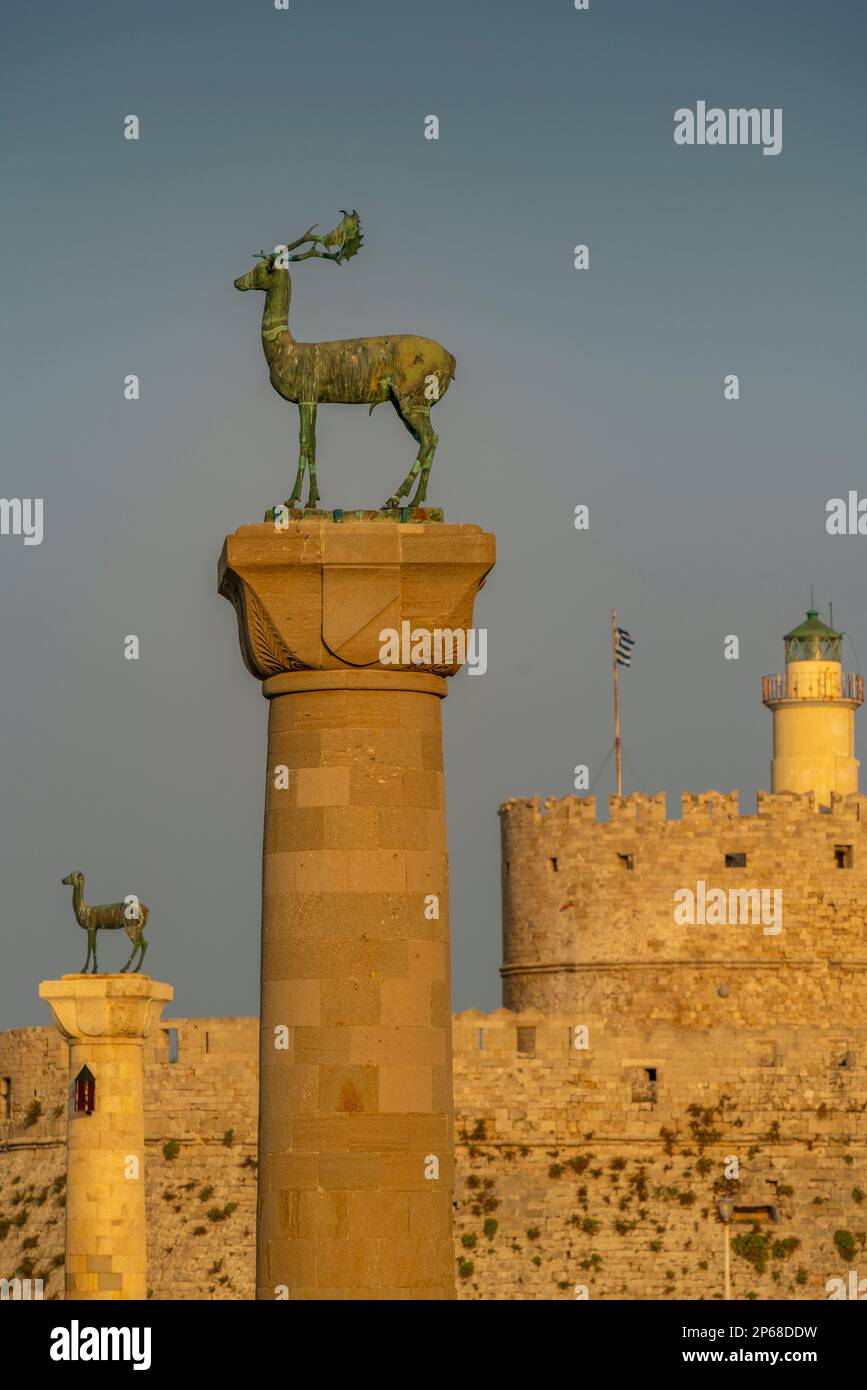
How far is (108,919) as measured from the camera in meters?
36.2

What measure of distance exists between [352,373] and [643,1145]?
34765mm

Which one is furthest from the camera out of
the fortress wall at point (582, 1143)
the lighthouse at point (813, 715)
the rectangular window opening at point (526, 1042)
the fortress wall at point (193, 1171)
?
the lighthouse at point (813, 715)

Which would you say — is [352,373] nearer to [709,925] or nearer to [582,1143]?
[582,1143]

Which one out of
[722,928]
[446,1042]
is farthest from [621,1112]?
[446,1042]

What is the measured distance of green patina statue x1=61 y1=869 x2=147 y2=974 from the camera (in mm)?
34500

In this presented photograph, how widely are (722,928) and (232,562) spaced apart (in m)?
40.2

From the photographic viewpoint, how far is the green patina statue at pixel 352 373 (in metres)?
18.9

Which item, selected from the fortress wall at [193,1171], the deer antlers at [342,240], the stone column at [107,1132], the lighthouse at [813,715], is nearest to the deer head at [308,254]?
the deer antlers at [342,240]

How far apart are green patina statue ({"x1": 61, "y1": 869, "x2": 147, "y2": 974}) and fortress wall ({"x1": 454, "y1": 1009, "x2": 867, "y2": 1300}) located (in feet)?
49.9

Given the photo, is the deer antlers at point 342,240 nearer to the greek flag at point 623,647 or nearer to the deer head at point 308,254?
the deer head at point 308,254

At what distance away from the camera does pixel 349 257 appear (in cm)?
1922

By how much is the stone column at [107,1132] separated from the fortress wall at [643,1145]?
17.8 m

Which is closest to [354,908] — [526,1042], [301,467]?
[301,467]

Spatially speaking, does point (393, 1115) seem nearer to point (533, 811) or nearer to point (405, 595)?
point (405, 595)
